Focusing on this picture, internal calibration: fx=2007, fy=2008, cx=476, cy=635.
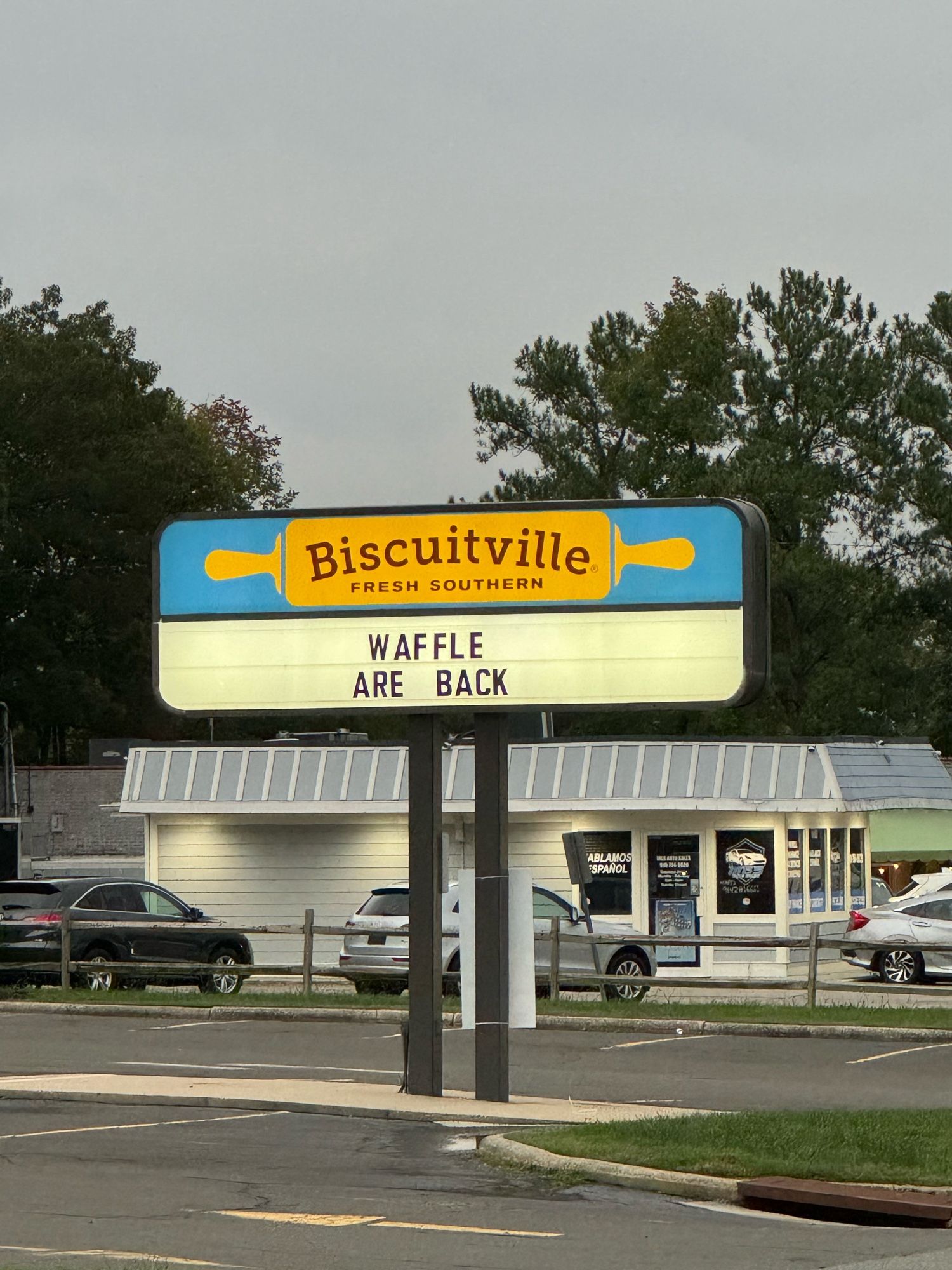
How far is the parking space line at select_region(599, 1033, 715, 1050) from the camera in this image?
2166cm

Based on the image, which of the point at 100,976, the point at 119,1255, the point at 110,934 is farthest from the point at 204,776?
the point at 119,1255

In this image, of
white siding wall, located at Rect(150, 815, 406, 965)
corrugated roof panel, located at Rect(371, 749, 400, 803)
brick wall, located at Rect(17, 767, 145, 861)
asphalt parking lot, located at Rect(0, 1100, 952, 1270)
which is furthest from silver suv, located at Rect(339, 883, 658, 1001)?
brick wall, located at Rect(17, 767, 145, 861)

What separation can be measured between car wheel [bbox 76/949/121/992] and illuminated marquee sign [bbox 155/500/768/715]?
12435mm

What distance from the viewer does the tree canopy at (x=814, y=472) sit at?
194 ft

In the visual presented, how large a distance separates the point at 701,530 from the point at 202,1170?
6.16 m

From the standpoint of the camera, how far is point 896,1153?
39.3 feet

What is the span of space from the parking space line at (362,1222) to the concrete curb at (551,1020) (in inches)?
428

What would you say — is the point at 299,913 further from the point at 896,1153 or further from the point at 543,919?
the point at 896,1153

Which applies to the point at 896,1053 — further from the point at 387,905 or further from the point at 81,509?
the point at 81,509

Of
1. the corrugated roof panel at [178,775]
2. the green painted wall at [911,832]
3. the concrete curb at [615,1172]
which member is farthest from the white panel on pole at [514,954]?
the green painted wall at [911,832]

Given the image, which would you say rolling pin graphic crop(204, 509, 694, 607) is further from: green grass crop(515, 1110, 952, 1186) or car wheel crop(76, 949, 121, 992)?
car wheel crop(76, 949, 121, 992)

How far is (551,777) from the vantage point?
3388 centimetres

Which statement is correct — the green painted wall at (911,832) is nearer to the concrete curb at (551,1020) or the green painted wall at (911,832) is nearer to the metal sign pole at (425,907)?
the concrete curb at (551,1020)

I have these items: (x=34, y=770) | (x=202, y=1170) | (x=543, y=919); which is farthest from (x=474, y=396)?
(x=202, y=1170)
